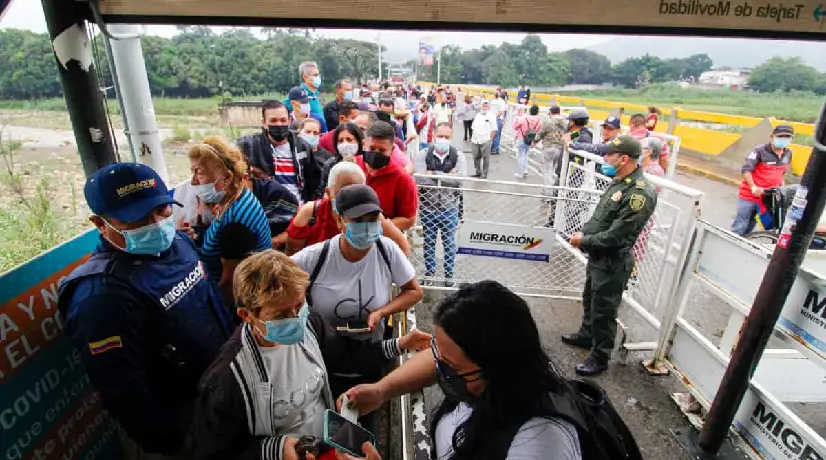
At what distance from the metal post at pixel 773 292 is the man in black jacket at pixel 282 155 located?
3.35 meters

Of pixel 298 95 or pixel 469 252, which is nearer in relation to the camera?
pixel 469 252

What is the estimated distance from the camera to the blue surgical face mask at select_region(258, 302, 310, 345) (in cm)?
155

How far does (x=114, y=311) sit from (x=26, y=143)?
1018 cm

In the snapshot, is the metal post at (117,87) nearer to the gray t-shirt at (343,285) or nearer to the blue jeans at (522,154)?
the gray t-shirt at (343,285)

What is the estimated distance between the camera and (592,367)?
12.1ft

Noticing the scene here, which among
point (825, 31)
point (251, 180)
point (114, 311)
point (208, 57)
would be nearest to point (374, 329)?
point (114, 311)

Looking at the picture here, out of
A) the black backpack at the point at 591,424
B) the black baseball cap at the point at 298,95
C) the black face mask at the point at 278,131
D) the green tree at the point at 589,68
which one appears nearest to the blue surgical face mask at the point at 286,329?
the black backpack at the point at 591,424

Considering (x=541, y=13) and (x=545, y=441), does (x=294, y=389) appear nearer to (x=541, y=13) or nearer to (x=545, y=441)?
(x=545, y=441)

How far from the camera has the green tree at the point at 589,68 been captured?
2406 inches

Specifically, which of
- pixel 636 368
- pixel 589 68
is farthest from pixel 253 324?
pixel 589 68

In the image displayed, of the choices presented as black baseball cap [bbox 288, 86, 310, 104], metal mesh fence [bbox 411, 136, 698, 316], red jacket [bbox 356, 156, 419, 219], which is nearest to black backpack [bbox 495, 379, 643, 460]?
metal mesh fence [bbox 411, 136, 698, 316]

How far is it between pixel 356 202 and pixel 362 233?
0.17 meters

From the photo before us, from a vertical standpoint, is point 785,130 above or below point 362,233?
above

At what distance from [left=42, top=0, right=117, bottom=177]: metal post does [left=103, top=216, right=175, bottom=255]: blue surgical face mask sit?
729 mm
